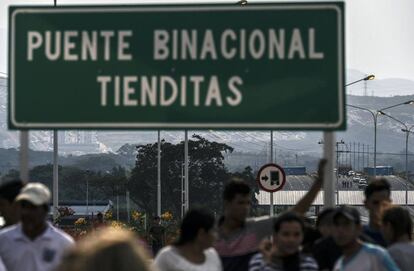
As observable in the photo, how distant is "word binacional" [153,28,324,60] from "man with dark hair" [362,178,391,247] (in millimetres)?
1033

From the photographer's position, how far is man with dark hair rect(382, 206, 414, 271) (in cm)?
777

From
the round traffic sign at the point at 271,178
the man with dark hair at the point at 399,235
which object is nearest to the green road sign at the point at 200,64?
the man with dark hair at the point at 399,235

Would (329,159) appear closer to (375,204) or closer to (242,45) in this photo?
(375,204)

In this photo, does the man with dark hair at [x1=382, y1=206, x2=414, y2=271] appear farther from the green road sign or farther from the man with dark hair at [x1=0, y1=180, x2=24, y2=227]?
the man with dark hair at [x1=0, y1=180, x2=24, y2=227]

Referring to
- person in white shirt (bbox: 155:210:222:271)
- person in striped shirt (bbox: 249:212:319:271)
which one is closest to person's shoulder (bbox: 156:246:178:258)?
person in white shirt (bbox: 155:210:222:271)

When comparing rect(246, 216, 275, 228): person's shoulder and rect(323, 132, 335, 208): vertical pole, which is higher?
rect(323, 132, 335, 208): vertical pole

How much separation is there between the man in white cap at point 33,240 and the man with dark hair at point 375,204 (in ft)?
7.55

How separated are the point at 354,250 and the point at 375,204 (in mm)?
1410

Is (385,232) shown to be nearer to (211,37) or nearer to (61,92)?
(211,37)

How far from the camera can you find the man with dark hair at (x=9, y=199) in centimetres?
803

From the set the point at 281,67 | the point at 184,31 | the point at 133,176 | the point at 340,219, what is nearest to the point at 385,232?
the point at 340,219

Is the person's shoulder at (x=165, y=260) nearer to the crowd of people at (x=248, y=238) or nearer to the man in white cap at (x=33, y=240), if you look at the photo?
the crowd of people at (x=248, y=238)

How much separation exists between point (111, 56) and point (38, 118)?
73 centimetres

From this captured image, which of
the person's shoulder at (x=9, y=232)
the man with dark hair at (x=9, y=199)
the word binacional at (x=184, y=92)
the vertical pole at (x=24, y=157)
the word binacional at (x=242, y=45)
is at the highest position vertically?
the word binacional at (x=242, y=45)
